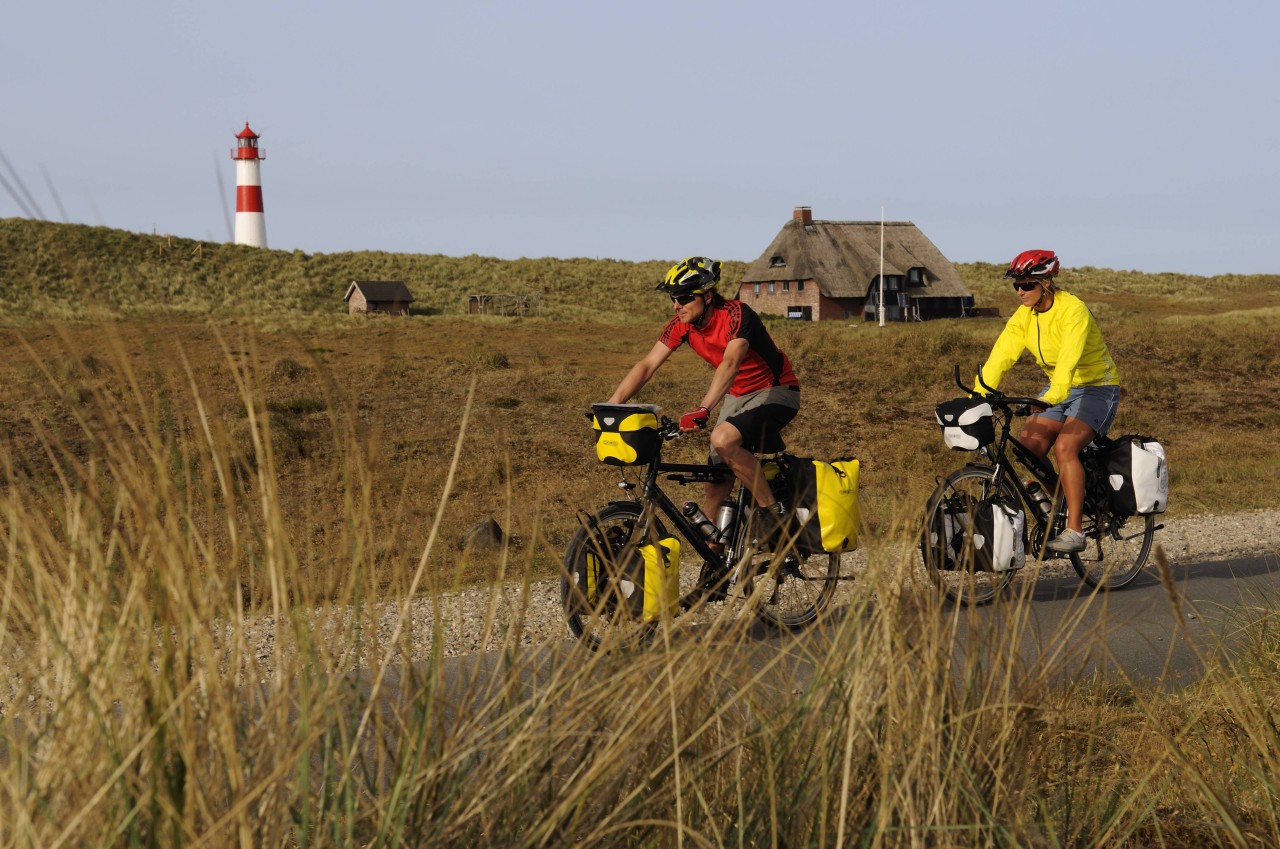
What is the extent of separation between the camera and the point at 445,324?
4131cm

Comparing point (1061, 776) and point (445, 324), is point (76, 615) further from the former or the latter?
point (445, 324)

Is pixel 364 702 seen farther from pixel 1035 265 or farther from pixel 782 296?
pixel 782 296

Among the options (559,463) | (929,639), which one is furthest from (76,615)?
(559,463)

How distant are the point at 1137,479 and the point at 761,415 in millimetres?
2709

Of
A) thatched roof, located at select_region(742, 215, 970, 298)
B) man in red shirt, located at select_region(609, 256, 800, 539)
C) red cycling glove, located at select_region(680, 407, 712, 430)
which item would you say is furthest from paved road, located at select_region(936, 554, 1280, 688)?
thatched roof, located at select_region(742, 215, 970, 298)

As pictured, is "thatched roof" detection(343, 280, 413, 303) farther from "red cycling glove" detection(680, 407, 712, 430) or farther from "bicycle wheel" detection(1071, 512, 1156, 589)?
"red cycling glove" detection(680, 407, 712, 430)

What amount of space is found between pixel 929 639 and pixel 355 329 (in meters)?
34.6

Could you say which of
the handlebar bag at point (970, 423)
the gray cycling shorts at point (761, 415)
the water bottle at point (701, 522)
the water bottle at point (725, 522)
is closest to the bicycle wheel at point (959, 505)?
the handlebar bag at point (970, 423)

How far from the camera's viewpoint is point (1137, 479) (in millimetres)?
8227

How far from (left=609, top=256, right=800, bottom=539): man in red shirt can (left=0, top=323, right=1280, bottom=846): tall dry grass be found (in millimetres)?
3432

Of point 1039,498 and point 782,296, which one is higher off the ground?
point 782,296

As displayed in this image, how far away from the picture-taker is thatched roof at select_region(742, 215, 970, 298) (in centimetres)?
6550

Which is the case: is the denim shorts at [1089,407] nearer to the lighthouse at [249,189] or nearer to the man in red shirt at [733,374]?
the man in red shirt at [733,374]

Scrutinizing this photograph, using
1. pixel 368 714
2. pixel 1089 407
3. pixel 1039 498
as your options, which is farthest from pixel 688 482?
pixel 368 714
